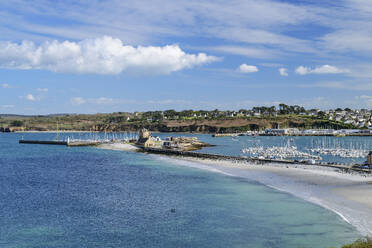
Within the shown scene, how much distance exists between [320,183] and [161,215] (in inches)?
1016

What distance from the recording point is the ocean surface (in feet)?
101

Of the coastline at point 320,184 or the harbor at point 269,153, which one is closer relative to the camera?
the coastline at point 320,184

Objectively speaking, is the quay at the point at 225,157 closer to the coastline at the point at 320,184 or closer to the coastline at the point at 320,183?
the coastline at the point at 320,183

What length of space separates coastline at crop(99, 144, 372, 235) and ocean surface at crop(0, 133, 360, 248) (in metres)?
1.78

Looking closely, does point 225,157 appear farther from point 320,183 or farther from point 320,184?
point 320,184

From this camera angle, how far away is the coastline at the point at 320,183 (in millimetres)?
37281

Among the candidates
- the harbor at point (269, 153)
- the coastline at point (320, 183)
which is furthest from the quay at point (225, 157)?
the coastline at point (320, 183)

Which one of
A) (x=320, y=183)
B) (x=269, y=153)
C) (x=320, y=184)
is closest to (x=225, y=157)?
(x=269, y=153)

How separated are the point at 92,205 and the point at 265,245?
2214 centimetres

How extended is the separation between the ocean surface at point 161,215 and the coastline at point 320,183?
1.78 m

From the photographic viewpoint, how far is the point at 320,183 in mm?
53375

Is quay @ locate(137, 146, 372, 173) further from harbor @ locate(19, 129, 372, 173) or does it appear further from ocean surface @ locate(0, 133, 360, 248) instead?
ocean surface @ locate(0, 133, 360, 248)

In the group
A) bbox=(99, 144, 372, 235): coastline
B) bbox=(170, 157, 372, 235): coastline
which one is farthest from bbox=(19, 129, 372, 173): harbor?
bbox=(170, 157, 372, 235): coastline

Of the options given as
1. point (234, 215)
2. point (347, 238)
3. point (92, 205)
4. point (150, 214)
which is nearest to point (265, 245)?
point (347, 238)
